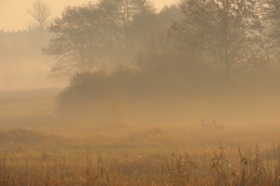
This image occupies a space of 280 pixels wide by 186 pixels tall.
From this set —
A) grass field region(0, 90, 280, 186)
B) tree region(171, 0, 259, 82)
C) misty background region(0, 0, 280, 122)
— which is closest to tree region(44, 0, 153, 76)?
misty background region(0, 0, 280, 122)

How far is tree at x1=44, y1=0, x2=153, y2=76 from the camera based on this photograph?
187ft

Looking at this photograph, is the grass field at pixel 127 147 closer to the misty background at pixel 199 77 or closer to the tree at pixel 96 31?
Result: the misty background at pixel 199 77

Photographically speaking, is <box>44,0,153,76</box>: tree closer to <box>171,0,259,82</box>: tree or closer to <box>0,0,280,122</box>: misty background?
<box>0,0,280,122</box>: misty background

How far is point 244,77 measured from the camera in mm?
39938

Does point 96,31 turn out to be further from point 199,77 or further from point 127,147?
point 127,147

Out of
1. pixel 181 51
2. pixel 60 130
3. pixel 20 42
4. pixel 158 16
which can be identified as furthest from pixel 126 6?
pixel 20 42

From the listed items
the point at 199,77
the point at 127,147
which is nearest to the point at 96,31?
the point at 199,77

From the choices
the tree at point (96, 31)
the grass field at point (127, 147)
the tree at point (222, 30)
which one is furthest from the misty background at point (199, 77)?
the tree at point (96, 31)

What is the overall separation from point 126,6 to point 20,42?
109 m

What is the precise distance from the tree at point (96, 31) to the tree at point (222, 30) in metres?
18.4

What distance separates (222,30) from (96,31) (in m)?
22.8

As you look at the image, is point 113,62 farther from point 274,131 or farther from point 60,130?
point 274,131

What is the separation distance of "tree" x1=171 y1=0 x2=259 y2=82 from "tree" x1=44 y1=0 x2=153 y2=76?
60.3 feet

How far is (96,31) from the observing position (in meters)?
58.3
